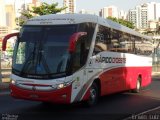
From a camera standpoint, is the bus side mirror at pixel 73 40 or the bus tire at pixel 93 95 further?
the bus tire at pixel 93 95

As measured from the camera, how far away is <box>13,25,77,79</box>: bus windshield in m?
12.9

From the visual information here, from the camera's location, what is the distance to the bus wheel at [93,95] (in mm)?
14484

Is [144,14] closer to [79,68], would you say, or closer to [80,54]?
[80,54]

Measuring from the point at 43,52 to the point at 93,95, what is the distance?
2578mm

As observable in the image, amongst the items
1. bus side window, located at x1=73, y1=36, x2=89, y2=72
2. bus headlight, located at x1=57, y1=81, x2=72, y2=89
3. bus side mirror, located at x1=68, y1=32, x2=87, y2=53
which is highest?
bus side mirror, located at x1=68, y1=32, x2=87, y2=53

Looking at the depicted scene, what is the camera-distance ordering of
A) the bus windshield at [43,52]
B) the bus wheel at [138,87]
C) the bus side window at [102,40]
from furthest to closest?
the bus wheel at [138,87]
the bus side window at [102,40]
the bus windshield at [43,52]

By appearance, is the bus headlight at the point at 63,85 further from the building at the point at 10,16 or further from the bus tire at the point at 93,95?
the building at the point at 10,16

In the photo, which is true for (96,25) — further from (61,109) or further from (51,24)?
(61,109)

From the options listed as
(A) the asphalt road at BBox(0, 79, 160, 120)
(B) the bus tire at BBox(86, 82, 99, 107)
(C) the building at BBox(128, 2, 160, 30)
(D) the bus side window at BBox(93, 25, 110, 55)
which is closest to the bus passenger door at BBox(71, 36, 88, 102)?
(A) the asphalt road at BBox(0, 79, 160, 120)

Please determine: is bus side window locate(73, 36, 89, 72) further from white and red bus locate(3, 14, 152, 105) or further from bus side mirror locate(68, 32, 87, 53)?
bus side mirror locate(68, 32, 87, 53)

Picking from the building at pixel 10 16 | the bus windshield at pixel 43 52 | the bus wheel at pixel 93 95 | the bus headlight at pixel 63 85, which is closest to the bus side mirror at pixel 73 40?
the bus windshield at pixel 43 52

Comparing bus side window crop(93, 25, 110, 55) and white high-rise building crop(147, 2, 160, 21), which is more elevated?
white high-rise building crop(147, 2, 160, 21)

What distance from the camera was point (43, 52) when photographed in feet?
43.2

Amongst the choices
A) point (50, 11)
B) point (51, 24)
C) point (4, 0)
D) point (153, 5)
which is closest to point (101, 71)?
point (51, 24)
